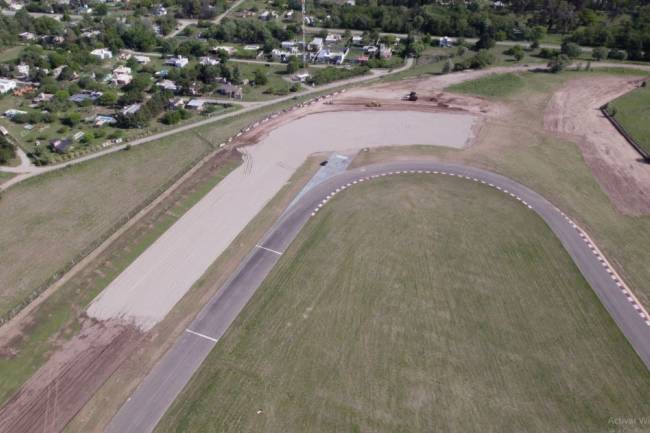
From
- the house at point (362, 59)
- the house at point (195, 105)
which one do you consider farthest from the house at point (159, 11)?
the house at point (362, 59)

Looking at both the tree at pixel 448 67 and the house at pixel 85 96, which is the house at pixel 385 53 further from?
the house at pixel 85 96

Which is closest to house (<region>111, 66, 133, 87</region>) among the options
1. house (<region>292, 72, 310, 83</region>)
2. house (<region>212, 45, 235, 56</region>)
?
house (<region>212, 45, 235, 56</region>)

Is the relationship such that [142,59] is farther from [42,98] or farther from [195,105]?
[195,105]

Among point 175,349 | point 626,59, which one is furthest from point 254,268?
point 626,59

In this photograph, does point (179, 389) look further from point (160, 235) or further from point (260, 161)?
point (260, 161)

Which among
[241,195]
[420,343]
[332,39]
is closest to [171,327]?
[241,195]

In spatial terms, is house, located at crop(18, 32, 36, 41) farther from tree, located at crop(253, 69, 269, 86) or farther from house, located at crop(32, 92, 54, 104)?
tree, located at crop(253, 69, 269, 86)
